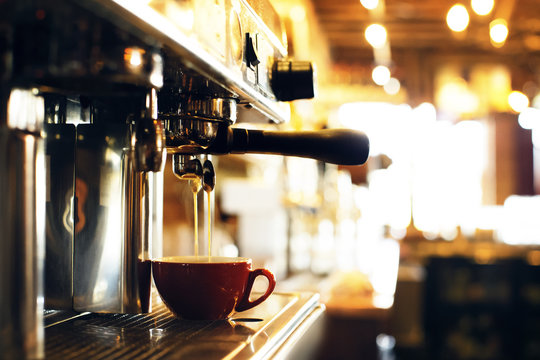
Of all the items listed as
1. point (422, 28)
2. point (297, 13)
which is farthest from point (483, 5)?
point (422, 28)

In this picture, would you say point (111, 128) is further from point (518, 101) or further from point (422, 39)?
point (518, 101)

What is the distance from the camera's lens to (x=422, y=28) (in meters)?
5.27

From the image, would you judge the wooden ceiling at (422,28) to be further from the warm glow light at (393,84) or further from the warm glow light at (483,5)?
the warm glow light at (483,5)

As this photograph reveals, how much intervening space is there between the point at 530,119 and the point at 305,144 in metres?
5.44

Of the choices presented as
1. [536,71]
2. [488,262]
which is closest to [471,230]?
[536,71]

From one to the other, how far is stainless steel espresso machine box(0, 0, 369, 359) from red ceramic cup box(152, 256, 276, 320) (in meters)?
0.05

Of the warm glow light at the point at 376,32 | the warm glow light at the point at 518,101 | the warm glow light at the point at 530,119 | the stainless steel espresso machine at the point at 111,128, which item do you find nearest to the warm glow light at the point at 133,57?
the stainless steel espresso machine at the point at 111,128

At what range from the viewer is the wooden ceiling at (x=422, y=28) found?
15.2 ft

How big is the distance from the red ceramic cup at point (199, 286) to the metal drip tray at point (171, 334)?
0.01m

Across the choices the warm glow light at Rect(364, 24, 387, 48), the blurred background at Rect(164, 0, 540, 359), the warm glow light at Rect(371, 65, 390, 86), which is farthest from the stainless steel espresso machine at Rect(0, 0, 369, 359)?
the warm glow light at Rect(371, 65, 390, 86)

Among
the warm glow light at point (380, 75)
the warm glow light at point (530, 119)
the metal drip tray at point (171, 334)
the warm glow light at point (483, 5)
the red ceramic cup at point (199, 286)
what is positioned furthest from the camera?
the warm glow light at point (530, 119)

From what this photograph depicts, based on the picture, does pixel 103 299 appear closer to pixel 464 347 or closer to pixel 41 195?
pixel 41 195

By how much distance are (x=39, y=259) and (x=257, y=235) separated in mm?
2581

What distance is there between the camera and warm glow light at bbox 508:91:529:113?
550cm
